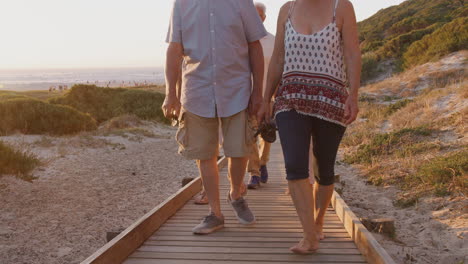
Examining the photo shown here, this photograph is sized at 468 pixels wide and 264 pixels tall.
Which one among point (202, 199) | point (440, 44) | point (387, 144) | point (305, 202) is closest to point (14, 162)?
point (202, 199)

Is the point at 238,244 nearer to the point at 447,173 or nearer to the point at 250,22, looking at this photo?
the point at 250,22

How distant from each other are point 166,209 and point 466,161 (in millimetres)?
3830

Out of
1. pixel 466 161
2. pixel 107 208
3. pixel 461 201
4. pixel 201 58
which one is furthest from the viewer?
pixel 107 208

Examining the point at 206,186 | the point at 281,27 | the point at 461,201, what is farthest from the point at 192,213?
the point at 461,201

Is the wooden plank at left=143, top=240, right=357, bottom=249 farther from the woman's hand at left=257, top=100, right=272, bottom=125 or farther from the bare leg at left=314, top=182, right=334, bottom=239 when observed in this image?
the woman's hand at left=257, top=100, right=272, bottom=125

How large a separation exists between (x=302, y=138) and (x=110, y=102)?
18.9 m

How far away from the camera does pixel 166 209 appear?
4172 millimetres

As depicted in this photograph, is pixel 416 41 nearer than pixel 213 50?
No

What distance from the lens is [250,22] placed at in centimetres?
347

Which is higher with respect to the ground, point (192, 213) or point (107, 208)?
point (192, 213)

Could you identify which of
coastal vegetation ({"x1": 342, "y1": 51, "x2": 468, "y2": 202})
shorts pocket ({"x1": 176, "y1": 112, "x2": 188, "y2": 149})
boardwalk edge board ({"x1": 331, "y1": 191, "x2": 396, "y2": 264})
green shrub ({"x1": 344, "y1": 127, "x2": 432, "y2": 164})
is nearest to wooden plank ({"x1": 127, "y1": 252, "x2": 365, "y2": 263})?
boardwalk edge board ({"x1": 331, "y1": 191, "x2": 396, "y2": 264})

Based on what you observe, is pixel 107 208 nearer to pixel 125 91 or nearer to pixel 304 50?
pixel 304 50

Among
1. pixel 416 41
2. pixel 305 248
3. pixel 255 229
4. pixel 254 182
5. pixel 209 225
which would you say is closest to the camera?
pixel 305 248

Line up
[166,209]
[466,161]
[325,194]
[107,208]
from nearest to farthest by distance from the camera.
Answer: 1. [325,194]
2. [166,209]
3. [466,161]
4. [107,208]
